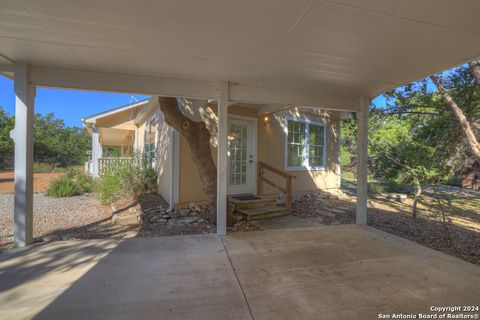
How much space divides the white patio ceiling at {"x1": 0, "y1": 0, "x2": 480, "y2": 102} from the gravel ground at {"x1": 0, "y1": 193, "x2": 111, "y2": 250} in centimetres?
302

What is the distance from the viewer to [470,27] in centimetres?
222

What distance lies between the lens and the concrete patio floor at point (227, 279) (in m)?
2.01

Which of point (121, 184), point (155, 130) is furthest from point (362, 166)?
point (155, 130)

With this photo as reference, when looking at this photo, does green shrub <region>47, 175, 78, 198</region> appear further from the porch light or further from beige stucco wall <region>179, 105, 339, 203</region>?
the porch light

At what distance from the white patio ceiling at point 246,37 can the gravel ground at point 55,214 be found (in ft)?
9.92

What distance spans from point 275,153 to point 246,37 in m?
4.85

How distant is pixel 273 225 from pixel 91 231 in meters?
3.48

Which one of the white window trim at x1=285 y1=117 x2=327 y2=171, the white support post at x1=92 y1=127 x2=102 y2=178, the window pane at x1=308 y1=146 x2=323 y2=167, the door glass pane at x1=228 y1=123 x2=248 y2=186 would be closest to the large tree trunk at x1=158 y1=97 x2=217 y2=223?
the door glass pane at x1=228 y1=123 x2=248 y2=186

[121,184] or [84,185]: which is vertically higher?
[121,184]

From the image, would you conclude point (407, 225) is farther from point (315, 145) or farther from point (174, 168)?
point (174, 168)

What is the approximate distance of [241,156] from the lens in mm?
6418

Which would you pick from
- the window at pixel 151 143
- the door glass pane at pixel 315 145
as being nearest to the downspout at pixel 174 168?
the window at pixel 151 143

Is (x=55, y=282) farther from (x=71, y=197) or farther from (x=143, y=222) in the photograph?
(x=71, y=197)

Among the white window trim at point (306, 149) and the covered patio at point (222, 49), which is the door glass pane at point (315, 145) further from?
the covered patio at point (222, 49)
